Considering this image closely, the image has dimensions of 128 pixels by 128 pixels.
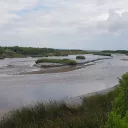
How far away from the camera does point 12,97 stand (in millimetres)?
19562

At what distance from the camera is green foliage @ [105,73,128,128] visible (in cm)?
416

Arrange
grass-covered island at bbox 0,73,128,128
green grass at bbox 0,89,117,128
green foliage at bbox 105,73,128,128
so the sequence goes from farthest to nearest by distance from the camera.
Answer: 1. green grass at bbox 0,89,117,128
2. grass-covered island at bbox 0,73,128,128
3. green foliage at bbox 105,73,128,128

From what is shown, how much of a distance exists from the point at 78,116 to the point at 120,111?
8.60 ft

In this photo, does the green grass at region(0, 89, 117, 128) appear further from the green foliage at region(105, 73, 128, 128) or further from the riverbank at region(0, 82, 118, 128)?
the green foliage at region(105, 73, 128, 128)

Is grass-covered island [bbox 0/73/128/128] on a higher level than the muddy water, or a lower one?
higher

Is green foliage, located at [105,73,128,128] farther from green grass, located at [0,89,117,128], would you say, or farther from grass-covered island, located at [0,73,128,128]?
green grass, located at [0,89,117,128]

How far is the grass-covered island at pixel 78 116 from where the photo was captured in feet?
17.2

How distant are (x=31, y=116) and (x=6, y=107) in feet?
23.4

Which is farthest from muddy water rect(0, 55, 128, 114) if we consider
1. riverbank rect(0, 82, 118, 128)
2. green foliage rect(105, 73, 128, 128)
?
green foliage rect(105, 73, 128, 128)

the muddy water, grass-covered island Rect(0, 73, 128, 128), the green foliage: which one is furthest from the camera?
the muddy water

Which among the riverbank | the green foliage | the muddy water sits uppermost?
the green foliage

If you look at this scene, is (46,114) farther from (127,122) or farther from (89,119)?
(127,122)

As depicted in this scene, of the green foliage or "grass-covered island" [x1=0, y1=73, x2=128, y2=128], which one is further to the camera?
"grass-covered island" [x1=0, y1=73, x2=128, y2=128]

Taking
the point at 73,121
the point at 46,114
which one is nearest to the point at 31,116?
the point at 46,114
